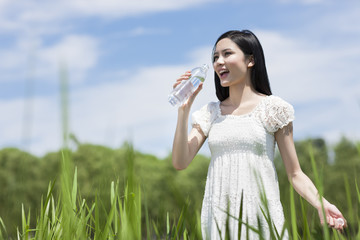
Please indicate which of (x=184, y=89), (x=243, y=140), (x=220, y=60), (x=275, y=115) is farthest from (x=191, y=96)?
(x=275, y=115)

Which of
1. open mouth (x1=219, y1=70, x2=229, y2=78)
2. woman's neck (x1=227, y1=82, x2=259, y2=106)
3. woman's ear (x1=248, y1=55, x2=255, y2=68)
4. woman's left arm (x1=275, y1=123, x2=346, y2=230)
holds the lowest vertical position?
woman's left arm (x1=275, y1=123, x2=346, y2=230)

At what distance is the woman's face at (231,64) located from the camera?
2941 mm

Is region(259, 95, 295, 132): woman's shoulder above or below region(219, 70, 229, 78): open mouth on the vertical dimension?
below

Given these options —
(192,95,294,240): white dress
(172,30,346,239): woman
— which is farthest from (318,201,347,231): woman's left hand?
(192,95,294,240): white dress

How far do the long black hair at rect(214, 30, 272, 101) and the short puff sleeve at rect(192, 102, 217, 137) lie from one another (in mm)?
317

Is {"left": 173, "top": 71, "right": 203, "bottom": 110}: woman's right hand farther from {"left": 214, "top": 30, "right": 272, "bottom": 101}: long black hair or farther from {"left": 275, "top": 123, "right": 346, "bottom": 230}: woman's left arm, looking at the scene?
{"left": 275, "top": 123, "right": 346, "bottom": 230}: woman's left arm

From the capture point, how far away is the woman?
2.80 meters

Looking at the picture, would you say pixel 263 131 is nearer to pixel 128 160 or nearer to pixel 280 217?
pixel 280 217

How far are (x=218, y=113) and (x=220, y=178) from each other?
17.1 inches

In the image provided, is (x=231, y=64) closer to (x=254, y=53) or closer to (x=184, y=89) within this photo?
(x=254, y=53)

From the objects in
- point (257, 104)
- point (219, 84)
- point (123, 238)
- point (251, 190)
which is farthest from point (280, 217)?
point (123, 238)

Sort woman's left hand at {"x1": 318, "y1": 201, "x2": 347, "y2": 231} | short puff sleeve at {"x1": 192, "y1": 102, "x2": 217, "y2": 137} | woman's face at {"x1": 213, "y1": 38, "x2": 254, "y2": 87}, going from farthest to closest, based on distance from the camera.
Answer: short puff sleeve at {"x1": 192, "y1": 102, "x2": 217, "y2": 137}
woman's face at {"x1": 213, "y1": 38, "x2": 254, "y2": 87}
woman's left hand at {"x1": 318, "y1": 201, "x2": 347, "y2": 231}

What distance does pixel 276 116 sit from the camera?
2.85 metres

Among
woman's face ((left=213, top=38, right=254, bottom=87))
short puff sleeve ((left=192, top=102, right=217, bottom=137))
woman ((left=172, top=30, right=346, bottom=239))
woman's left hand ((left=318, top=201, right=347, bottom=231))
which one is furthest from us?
short puff sleeve ((left=192, top=102, right=217, bottom=137))
